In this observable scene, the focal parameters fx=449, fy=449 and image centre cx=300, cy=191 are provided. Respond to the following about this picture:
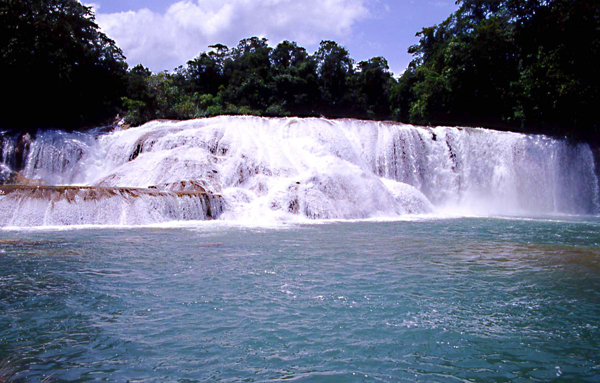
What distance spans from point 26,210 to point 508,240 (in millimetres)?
10092

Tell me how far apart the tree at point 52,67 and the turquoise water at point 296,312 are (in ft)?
53.1

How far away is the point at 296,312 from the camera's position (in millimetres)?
3979

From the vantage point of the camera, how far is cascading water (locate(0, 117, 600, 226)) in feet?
42.9

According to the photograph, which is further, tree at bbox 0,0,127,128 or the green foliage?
tree at bbox 0,0,127,128

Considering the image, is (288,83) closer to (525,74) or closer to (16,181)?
(525,74)

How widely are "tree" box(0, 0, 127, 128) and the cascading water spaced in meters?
4.45

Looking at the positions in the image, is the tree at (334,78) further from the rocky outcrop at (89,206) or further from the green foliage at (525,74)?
the rocky outcrop at (89,206)

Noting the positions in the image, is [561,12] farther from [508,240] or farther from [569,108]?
[508,240]

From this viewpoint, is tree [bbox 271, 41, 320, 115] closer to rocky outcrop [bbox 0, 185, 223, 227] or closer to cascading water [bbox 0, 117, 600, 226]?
cascading water [bbox 0, 117, 600, 226]

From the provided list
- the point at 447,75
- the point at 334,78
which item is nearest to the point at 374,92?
the point at 334,78

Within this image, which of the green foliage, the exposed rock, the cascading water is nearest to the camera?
the cascading water

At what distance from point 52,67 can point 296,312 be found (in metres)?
21.3

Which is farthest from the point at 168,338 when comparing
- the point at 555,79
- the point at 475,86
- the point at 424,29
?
the point at 424,29

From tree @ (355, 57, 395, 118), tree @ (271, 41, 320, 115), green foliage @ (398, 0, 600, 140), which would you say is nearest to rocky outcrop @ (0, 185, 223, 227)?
green foliage @ (398, 0, 600, 140)
